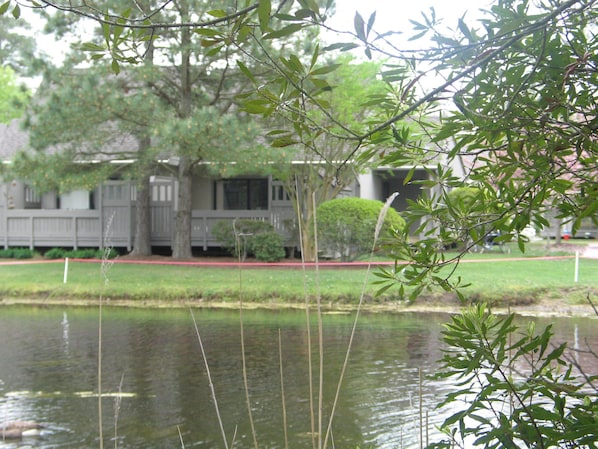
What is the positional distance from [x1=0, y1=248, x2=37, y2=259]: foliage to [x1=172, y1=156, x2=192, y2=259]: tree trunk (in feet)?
16.8

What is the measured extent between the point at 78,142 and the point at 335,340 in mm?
9414

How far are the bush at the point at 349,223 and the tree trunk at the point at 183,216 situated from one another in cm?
381

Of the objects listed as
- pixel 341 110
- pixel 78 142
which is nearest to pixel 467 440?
pixel 78 142

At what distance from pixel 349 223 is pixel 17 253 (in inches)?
427

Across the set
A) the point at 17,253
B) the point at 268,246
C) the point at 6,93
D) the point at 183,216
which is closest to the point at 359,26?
the point at 268,246

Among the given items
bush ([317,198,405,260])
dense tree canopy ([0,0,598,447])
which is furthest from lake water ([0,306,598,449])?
bush ([317,198,405,260])

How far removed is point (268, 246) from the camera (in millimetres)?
21422

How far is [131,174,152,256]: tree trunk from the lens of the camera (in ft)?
74.9

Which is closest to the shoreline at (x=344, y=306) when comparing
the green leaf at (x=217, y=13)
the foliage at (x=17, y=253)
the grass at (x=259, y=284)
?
the grass at (x=259, y=284)

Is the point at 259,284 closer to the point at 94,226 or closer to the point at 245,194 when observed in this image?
the point at 245,194

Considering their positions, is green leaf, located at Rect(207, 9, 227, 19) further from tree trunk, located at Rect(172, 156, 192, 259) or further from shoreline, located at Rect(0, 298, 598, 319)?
tree trunk, located at Rect(172, 156, 192, 259)

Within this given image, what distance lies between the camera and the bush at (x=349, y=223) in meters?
20.6

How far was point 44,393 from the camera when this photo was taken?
350 inches

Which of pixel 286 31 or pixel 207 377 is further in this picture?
pixel 207 377
